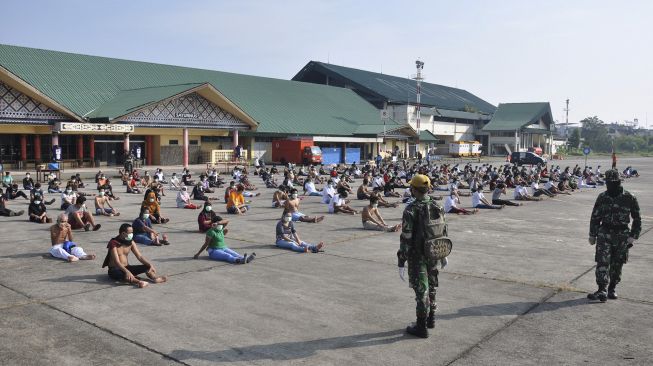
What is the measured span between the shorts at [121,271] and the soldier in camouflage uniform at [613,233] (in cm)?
751

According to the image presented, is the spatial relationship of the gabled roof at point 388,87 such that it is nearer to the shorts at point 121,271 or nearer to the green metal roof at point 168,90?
the green metal roof at point 168,90

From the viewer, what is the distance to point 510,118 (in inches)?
3750

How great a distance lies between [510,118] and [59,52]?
73.6 m

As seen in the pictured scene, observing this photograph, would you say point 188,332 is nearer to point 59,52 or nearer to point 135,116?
point 135,116

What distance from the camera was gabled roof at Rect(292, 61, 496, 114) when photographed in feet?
253

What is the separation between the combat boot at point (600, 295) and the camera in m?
8.58

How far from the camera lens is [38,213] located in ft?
53.7

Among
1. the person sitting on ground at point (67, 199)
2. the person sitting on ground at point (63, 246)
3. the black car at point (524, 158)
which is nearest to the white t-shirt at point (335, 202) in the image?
the person sitting on ground at point (67, 199)

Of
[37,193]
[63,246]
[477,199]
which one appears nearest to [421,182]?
[63,246]

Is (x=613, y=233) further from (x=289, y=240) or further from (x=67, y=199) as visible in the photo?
(x=67, y=199)

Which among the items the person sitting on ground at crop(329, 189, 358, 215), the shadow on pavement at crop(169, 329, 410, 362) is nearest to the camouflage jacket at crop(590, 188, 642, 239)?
the shadow on pavement at crop(169, 329, 410, 362)

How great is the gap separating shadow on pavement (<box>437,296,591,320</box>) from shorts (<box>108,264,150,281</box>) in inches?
204

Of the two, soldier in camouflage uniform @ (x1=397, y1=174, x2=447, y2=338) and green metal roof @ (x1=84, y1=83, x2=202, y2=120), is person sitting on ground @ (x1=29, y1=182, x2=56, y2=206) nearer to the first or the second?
soldier in camouflage uniform @ (x1=397, y1=174, x2=447, y2=338)

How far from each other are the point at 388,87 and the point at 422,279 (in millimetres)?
76934
